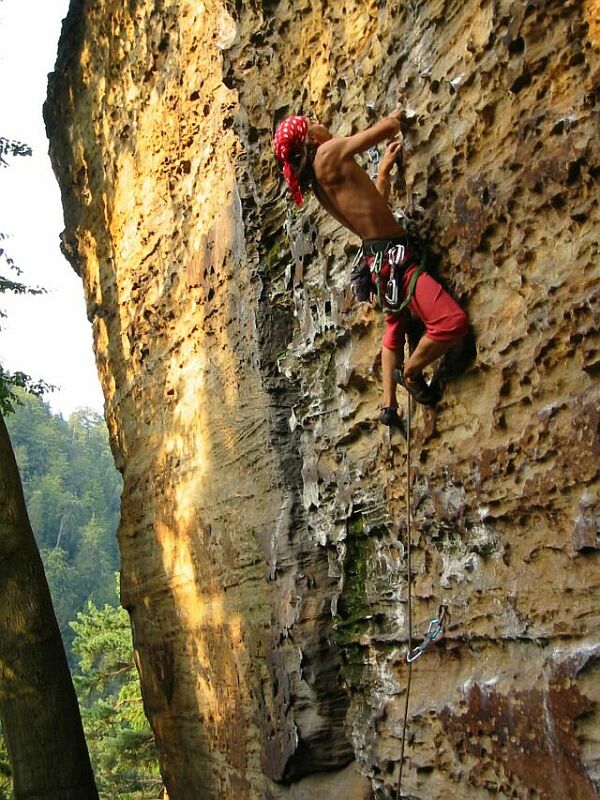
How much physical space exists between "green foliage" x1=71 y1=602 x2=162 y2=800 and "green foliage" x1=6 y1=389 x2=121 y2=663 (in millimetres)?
39222

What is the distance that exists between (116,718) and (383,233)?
14588 mm

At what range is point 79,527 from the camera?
69.5 m

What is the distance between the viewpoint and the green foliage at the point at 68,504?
5922 cm

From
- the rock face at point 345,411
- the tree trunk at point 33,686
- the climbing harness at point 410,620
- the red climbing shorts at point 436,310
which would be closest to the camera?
the rock face at point 345,411

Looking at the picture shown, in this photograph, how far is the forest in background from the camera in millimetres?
17138

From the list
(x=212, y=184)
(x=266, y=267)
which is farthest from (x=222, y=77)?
(x=266, y=267)

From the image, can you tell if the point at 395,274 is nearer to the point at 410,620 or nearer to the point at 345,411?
the point at 345,411

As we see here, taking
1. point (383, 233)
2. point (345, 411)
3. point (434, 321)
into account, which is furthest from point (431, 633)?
point (383, 233)

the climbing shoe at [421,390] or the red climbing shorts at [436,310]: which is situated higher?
the red climbing shorts at [436,310]

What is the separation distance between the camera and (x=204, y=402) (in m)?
5.96

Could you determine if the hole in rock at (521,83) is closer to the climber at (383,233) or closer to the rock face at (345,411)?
the rock face at (345,411)

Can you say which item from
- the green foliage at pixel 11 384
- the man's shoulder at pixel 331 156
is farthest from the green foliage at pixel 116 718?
the man's shoulder at pixel 331 156

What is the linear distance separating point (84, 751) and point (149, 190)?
176 inches

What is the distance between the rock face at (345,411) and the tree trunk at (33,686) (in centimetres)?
87
